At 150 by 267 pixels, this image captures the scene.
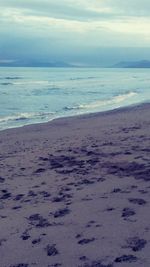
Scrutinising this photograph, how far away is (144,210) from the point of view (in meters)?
5.96

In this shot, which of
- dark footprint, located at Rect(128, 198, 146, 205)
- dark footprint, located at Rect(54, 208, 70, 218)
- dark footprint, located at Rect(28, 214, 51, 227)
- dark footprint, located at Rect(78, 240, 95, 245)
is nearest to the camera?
dark footprint, located at Rect(78, 240, 95, 245)

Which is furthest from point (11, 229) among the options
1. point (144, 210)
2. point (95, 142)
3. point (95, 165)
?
point (95, 142)

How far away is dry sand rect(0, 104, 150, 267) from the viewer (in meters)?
4.85

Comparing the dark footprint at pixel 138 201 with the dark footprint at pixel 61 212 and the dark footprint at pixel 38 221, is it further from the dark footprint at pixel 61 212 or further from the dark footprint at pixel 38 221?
the dark footprint at pixel 38 221

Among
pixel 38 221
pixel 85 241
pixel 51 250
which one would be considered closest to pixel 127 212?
pixel 85 241

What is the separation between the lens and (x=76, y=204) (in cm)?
651

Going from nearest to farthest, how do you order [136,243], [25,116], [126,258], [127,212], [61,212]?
[126,258]
[136,243]
[127,212]
[61,212]
[25,116]

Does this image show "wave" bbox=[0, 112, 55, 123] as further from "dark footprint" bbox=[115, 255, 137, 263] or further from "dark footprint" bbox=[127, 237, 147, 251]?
"dark footprint" bbox=[115, 255, 137, 263]

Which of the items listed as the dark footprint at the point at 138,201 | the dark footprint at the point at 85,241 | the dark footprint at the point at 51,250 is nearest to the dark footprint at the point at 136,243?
the dark footprint at the point at 85,241

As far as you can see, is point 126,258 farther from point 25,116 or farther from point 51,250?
point 25,116

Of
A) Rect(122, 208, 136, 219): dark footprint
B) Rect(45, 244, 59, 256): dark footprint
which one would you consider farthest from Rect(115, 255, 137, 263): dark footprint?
Rect(122, 208, 136, 219): dark footprint

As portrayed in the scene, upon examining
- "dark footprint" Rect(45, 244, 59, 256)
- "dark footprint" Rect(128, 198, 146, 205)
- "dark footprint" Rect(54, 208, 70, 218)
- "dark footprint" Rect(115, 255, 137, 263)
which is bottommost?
"dark footprint" Rect(45, 244, 59, 256)

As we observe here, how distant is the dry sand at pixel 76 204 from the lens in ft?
15.9

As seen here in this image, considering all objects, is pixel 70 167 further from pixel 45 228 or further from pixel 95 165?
pixel 45 228
